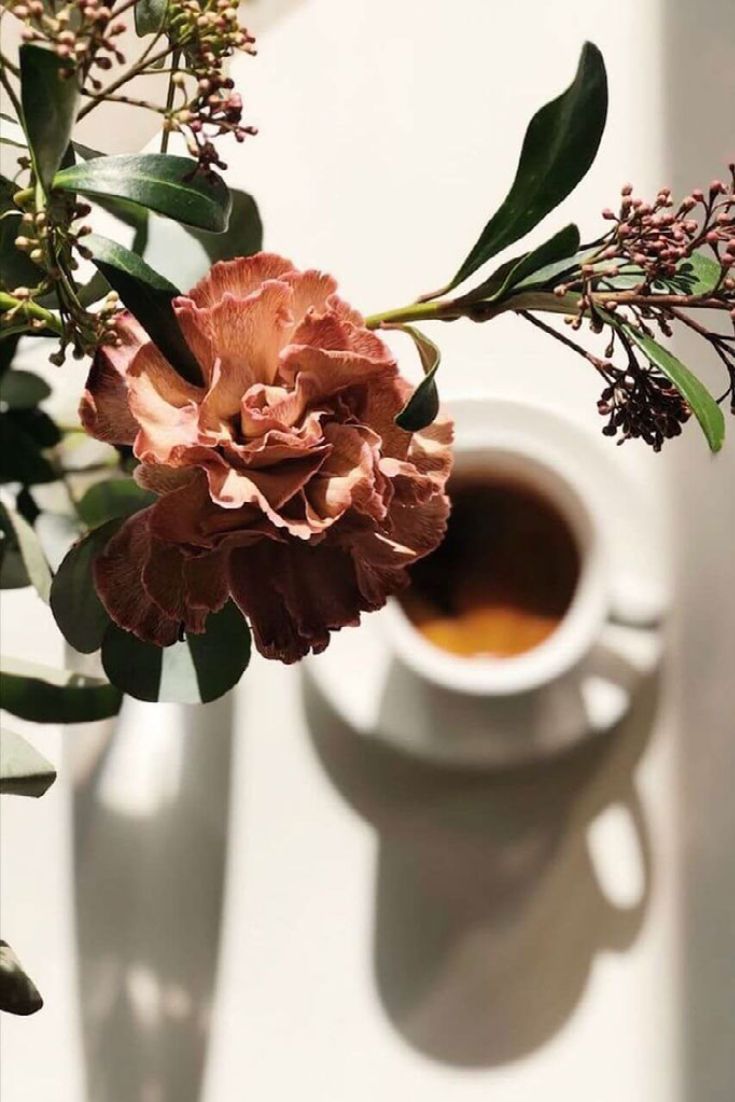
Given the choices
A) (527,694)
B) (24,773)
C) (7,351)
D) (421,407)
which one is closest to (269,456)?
(421,407)

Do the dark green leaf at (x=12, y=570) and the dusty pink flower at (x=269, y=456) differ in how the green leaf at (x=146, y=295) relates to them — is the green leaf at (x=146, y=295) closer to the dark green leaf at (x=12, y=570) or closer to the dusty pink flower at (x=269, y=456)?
the dusty pink flower at (x=269, y=456)

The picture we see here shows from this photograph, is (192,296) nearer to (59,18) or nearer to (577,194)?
(59,18)

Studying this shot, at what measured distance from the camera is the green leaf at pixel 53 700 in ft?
1.80

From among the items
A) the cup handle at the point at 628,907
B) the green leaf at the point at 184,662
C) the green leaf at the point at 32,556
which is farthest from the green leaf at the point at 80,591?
the cup handle at the point at 628,907

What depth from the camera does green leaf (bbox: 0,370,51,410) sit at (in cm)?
61

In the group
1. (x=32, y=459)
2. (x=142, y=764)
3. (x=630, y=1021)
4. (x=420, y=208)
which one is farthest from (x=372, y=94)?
(x=630, y=1021)

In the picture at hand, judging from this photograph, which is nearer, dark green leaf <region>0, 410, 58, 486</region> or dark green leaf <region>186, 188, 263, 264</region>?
dark green leaf <region>186, 188, 263, 264</region>

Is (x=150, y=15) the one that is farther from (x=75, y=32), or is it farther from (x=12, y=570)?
(x=12, y=570)

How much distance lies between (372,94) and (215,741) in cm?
39

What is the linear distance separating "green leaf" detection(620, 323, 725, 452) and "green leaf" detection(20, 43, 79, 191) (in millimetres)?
150

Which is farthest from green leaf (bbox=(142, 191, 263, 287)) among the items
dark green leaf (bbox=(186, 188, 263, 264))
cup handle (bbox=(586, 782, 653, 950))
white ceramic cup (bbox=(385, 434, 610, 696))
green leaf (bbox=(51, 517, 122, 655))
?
cup handle (bbox=(586, 782, 653, 950))

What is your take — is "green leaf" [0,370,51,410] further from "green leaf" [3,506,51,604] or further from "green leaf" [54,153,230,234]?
"green leaf" [54,153,230,234]

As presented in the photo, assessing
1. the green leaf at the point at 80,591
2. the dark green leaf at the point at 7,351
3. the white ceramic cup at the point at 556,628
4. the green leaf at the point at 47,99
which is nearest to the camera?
the green leaf at the point at 47,99

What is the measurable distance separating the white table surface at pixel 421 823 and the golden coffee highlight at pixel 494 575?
61 mm
